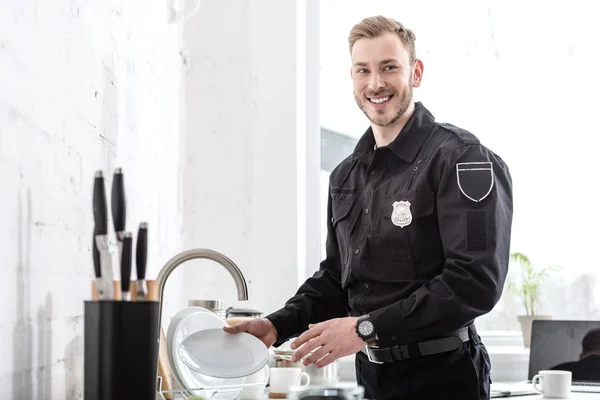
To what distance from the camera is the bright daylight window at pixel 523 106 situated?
326cm

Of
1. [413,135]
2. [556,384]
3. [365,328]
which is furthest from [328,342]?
[556,384]

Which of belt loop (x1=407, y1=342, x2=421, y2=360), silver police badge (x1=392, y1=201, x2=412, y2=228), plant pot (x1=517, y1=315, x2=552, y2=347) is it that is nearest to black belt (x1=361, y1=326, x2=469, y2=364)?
belt loop (x1=407, y1=342, x2=421, y2=360)

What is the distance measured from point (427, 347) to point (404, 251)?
22 cm

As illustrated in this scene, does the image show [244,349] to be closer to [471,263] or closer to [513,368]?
[471,263]

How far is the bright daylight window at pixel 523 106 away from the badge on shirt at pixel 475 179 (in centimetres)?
137

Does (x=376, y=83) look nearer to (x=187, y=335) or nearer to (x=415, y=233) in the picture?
(x=415, y=233)

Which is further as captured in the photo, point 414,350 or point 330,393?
point 414,350

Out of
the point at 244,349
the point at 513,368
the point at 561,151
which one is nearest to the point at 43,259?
the point at 244,349

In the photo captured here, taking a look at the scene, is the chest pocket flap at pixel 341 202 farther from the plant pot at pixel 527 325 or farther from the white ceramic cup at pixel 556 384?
the plant pot at pixel 527 325

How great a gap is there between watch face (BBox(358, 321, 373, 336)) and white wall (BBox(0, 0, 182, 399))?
561 millimetres

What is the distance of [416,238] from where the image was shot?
6.30 feet

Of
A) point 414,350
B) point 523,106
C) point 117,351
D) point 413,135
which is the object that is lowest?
point 414,350

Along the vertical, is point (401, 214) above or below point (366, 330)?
above

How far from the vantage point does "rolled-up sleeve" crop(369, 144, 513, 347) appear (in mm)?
1769
